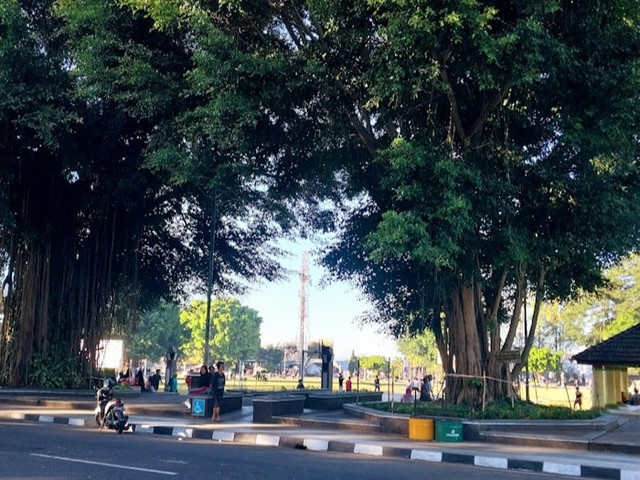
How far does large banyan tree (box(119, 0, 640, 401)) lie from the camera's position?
12.9m

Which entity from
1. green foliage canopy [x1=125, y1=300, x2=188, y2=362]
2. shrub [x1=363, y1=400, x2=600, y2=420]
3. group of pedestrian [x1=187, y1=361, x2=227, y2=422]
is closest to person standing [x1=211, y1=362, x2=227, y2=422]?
group of pedestrian [x1=187, y1=361, x2=227, y2=422]

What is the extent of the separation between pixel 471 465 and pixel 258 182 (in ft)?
33.1

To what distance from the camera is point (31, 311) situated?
21234mm

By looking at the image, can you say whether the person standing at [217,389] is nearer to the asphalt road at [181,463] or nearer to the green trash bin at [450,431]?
the asphalt road at [181,463]

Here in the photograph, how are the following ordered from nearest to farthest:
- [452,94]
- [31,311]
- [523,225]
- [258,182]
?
[452,94]
[523,225]
[258,182]
[31,311]

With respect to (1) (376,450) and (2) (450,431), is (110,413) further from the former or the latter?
(2) (450,431)

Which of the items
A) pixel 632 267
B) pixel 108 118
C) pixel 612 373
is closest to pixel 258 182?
pixel 108 118

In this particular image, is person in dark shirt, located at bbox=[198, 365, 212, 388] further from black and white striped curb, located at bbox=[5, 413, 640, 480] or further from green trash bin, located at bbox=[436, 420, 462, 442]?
green trash bin, located at bbox=[436, 420, 462, 442]

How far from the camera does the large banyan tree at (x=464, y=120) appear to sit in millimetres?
12891

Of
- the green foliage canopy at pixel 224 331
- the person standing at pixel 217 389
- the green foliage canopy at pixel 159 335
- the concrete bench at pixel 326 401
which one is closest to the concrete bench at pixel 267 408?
the person standing at pixel 217 389

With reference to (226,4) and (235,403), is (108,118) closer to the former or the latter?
(226,4)

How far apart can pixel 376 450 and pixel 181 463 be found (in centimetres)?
394

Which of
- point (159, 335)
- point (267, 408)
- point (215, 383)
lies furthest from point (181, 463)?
point (159, 335)

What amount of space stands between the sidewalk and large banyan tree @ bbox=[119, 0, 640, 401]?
11.2 feet
